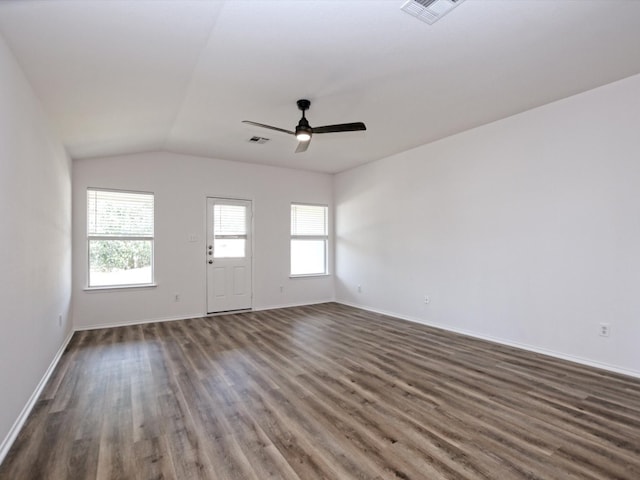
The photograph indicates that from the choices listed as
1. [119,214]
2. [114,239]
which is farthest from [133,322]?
[119,214]

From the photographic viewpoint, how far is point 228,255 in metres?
6.07

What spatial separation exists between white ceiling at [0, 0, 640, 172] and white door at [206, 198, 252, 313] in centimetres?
199

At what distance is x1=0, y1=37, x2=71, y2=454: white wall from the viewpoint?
6.70 feet

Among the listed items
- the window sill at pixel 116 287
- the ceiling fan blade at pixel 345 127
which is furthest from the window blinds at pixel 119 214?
the ceiling fan blade at pixel 345 127

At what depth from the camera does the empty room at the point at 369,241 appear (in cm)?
206

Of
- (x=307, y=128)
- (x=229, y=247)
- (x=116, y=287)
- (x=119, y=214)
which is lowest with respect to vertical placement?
(x=116, y=287)

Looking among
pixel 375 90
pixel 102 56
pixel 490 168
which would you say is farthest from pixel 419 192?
pixel 102 56

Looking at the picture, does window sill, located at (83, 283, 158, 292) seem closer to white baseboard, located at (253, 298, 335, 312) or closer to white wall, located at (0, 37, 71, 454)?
white wall, located at (0, 37, 71, 454)

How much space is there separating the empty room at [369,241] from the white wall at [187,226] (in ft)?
0.14

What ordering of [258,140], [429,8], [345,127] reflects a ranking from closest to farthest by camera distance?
[429,8]
[345,127]
[258,140]

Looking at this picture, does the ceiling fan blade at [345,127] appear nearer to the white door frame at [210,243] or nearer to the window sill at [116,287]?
the white door frame at [210,243]

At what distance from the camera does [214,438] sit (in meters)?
2.17

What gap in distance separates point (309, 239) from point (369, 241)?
4.44ft

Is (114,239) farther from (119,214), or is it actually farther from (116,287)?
(116,287)
